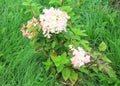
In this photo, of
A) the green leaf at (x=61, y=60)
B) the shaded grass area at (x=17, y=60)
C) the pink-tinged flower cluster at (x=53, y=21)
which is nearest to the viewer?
the pink-tinged flower cluster at (x=53, y=21)

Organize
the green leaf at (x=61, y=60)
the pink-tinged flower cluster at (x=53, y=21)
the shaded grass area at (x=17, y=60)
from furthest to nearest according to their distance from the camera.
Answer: the shaded grass area at (x=17, y=60) < the green leaf at (x=61, y=60) < the pink-tinged flower cluster at (x=53, y=21)

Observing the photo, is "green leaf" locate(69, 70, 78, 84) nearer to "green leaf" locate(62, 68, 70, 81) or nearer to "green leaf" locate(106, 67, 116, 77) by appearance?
"green leaf" locate(62, 68, 70, 81)

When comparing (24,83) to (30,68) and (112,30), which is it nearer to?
(30,68)

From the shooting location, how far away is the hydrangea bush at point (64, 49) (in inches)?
108

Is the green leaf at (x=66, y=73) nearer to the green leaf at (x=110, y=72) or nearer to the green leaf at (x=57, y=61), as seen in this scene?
the green leaf at (x=57, y=61)

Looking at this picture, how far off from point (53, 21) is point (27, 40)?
67 centimetres

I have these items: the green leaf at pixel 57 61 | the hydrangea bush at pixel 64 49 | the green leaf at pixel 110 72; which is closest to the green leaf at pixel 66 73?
the hydrangea bush at pixel 64 49

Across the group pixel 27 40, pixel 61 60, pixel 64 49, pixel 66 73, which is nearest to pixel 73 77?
pixel 66 73

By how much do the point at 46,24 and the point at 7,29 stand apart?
80 cm

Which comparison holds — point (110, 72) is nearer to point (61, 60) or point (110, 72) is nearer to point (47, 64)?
point (61, 60)

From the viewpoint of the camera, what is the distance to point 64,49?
304 centimetres

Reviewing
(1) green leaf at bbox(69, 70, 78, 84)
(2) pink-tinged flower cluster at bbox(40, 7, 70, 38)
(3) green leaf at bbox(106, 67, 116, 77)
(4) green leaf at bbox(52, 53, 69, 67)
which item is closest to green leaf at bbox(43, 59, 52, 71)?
(4) green leaf at bbox(52, 53, 69, 67)

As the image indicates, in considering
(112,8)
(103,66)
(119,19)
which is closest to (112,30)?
(119,19)

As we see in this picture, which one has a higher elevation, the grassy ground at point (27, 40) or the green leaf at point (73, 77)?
the grassy ground at point (27, 40)
